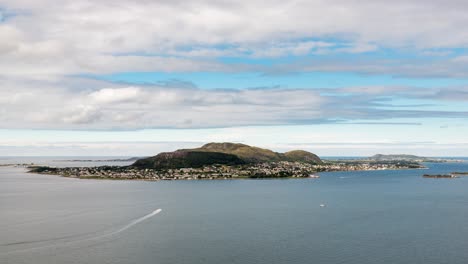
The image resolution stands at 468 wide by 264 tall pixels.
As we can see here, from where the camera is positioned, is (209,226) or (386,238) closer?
(386,238)

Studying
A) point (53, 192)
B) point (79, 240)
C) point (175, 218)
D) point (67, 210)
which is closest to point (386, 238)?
point (175, 218)

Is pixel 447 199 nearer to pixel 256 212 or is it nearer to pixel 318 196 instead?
pixel 318 196

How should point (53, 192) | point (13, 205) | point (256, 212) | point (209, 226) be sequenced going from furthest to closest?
point (53, 192) → point (13, 205) → point (256, 212) → point (209, 226)

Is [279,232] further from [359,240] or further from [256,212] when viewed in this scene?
[256,212]

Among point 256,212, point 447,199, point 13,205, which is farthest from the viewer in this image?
point 447,199

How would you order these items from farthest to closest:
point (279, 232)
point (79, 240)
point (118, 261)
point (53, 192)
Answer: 1. point (53, 192)
2. point (279, 232)
3. point (79, 240)
4. point (118, 261)

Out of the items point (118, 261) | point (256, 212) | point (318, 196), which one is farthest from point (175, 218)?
point (318, 196)
